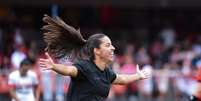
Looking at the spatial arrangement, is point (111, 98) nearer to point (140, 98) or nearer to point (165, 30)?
point (140, 98)

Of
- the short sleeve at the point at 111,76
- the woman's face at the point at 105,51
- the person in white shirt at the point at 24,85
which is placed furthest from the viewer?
the person in white shirt at the point at 24,85

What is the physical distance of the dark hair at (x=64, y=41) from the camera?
351 inches

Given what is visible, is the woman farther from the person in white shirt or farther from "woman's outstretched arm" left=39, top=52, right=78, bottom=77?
the person in white shirt

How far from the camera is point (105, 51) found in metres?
8.63

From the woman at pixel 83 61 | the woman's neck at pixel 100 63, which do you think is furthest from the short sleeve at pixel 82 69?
the woman's neck at pixel 100 63

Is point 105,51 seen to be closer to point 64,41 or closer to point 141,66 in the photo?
point 64,41

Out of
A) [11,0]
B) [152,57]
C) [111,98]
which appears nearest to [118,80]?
[111,98]

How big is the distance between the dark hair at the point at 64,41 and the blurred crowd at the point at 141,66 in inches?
340

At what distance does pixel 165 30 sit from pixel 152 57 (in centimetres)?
251

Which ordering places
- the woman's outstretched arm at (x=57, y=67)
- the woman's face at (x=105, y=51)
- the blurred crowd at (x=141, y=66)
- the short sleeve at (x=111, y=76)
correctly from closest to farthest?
the woman's outstretched arm at (x=57, y=67), the woman's face at (x=105, y=51), the short sleeve at (x=111, y=76), the blurred crowd at (x=141, y=66)

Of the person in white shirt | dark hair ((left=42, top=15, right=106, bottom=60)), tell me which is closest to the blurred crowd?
the person in white shirt

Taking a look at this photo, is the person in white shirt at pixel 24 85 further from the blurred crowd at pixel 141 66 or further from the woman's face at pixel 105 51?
the woman's face at pixel 105 51

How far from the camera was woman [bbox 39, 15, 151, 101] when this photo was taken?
845 centimetres

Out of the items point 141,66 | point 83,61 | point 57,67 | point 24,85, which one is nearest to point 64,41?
point 83,61
